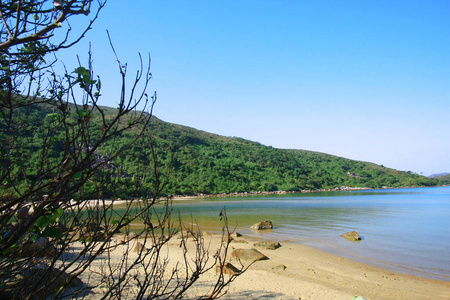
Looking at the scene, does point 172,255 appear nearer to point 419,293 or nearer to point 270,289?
point 270,289

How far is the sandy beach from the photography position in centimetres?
827

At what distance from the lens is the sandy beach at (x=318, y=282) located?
8.27 m

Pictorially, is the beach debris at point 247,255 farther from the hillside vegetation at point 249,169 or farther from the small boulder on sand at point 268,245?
the hillside vegetation at point 249,169

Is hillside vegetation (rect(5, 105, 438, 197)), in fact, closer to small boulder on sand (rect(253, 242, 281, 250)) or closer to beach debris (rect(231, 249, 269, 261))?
small boulder on sand (rect(253, 242, 281, 250))

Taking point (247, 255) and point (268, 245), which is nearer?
point (247, 255)

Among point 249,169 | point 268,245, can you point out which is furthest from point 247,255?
point 249,169

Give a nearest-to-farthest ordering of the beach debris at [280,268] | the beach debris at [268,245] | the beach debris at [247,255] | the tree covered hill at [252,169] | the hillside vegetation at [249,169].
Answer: the beach debris at [280,268] → the beach debris at [247,255] → the beach debris at [268,245] → the hillside vegetation at [249,169] → the tree covered hill at [252,169]

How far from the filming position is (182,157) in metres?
81.8

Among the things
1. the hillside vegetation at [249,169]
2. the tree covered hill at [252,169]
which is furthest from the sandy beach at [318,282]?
the tree covered hill at [252,169]

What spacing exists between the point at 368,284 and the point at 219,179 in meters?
68.4

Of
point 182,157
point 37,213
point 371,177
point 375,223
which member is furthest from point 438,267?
point 371,177

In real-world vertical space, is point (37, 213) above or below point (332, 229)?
above

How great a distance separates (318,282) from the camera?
31.9ft

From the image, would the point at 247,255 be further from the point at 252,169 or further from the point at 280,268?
the point at 252,169
